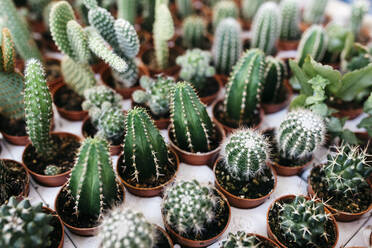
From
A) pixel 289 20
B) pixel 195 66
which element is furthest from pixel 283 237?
pixel 289 20

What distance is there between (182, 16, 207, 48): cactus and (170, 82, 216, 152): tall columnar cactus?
0.96 m

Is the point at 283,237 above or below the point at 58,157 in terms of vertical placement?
below

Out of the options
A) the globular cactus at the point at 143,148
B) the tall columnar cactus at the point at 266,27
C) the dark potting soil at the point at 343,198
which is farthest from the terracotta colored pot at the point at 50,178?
the tall columnar cactus at the point at 266,27

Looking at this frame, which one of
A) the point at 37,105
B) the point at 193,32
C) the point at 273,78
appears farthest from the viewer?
the point at 193,32

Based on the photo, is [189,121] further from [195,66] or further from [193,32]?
[193,32]

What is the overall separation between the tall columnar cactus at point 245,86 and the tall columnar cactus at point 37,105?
95 centimetres

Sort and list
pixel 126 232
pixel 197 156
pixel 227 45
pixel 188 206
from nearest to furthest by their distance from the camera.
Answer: pixel 126 232 → pixel 188 206 → pixel 197 156 → pixel 227 45

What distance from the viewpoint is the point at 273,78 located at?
1908mm

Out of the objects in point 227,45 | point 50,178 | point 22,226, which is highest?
point 227,45

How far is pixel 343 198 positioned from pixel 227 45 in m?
1.17

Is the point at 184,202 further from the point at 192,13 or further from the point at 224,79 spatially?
the point at 192,13

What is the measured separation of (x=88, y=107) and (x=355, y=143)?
1415mm

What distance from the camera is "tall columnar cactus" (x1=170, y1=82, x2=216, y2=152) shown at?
4.92ft

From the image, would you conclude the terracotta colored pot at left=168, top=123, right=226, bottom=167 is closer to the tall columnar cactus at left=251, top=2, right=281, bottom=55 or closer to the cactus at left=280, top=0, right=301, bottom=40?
the tall columnar cactus at left=251, top=2, right=281, bottom=55
